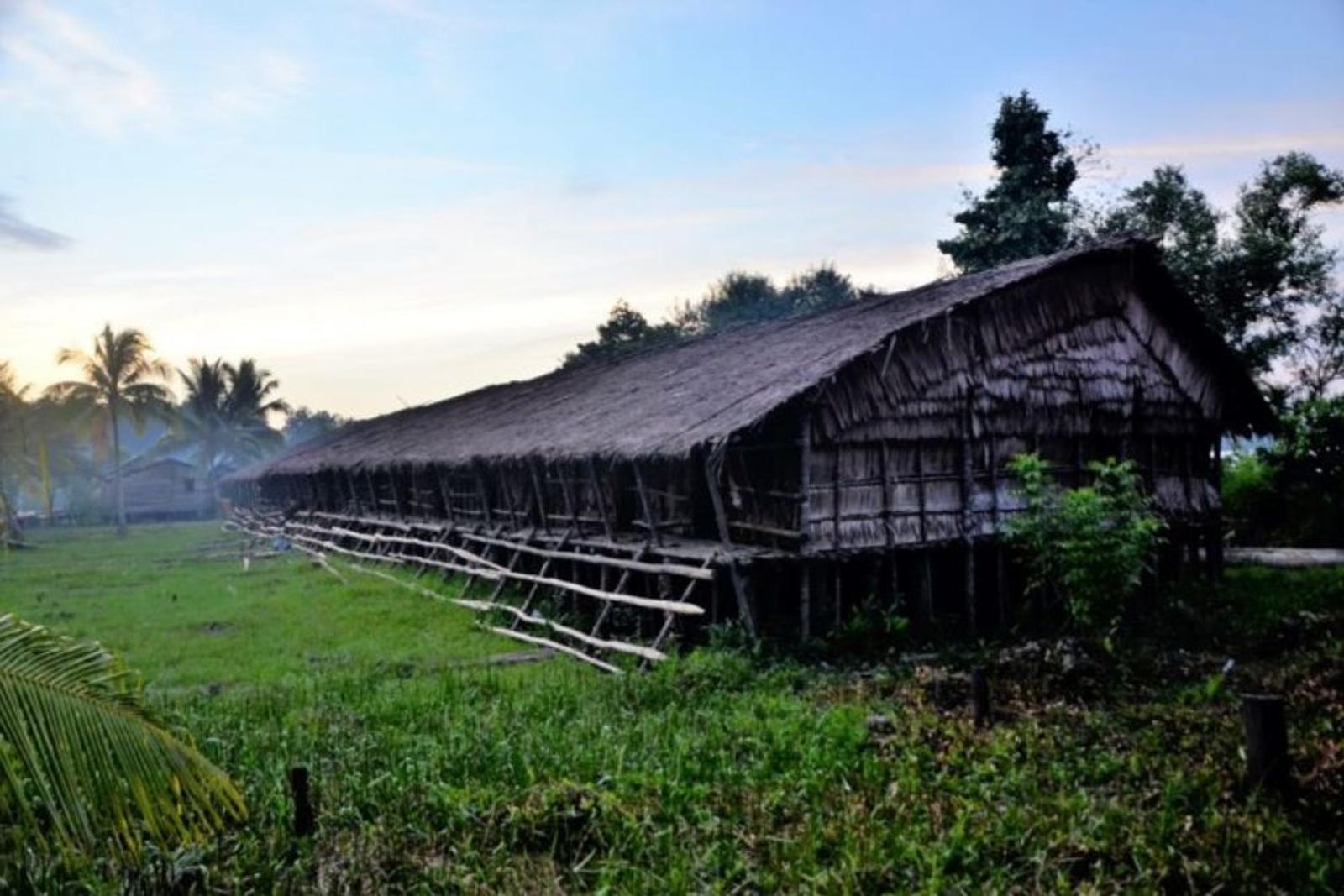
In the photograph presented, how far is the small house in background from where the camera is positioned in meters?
50.3

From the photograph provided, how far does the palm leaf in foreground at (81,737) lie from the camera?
325cm

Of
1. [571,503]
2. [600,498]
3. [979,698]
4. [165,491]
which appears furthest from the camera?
[165,491]

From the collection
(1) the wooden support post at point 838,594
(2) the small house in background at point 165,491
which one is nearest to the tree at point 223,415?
(2) the small house in background at point 165,491

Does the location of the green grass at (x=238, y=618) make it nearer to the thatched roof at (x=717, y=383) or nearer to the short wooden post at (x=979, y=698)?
the thatched roof at (x=717, y=383)

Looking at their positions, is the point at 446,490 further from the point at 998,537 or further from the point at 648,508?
Answer: the point at 998,537

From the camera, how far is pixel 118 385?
40594 mm

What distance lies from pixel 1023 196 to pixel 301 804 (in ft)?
88.7

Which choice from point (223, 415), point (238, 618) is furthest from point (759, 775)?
point (223, 415)

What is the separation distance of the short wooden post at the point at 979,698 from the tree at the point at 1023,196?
21971mm

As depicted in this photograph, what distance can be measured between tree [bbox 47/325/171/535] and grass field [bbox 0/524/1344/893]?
112 feet

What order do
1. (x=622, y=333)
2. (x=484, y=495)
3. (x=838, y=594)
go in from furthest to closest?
(x=622, y=333) < (x=484, y=495) < (x=838, y=594)

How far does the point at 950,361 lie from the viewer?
13273 mm

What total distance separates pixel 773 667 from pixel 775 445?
339 cm

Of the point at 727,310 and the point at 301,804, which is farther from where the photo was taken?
the point at 727,310
